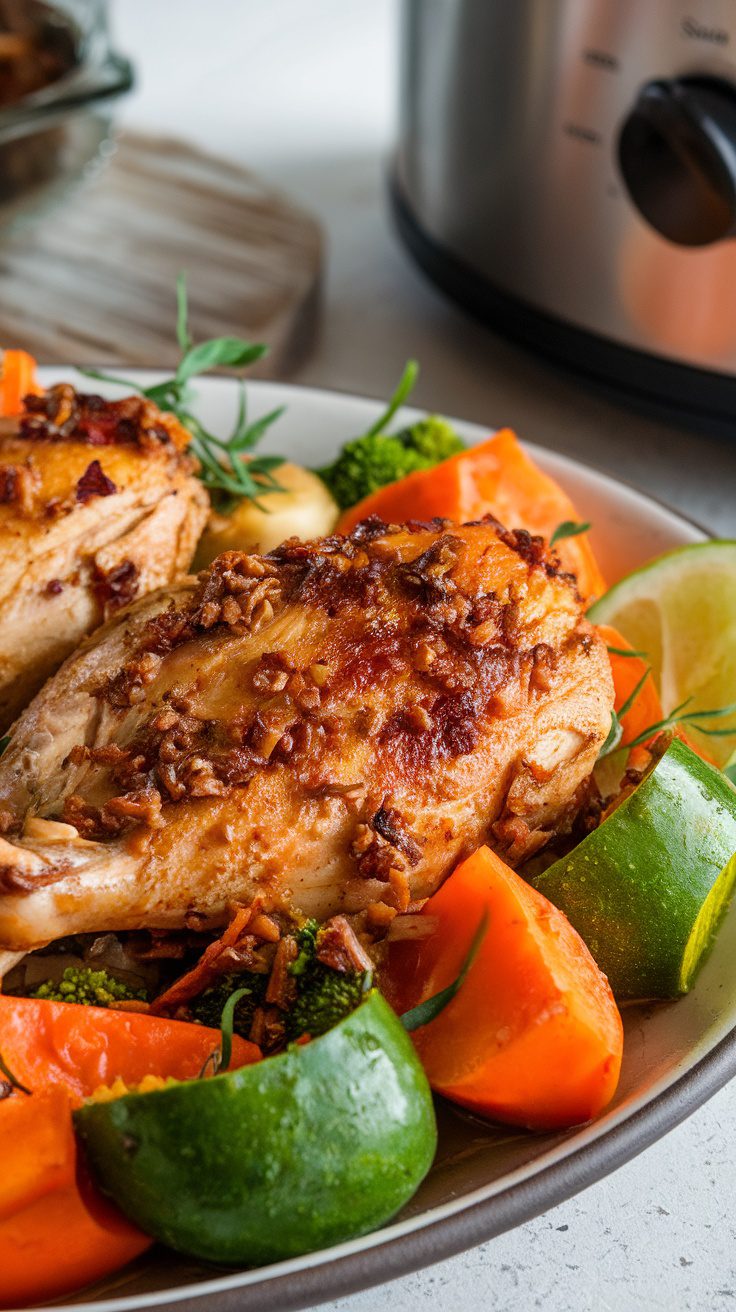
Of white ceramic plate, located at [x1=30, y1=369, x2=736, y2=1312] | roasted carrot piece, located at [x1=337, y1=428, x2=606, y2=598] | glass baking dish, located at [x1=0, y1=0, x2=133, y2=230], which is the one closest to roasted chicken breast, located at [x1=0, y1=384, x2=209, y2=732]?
roasted carrot piece, located at [x1=337, y1=428, x2=606, y2=598]

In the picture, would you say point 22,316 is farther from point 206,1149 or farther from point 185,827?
point 206,1149

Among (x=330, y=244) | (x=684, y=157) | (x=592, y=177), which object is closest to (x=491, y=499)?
(x=684, y=157)

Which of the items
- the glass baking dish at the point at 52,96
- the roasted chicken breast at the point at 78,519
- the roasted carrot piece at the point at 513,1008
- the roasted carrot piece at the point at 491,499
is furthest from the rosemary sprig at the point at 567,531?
the glass baking dish at the point at 52,96

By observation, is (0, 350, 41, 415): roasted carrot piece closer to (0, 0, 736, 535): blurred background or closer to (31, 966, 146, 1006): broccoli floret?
(0, 0, 736, 535): blurred background

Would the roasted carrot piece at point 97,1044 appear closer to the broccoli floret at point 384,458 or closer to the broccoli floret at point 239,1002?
the broccoli floret at point 239,1002

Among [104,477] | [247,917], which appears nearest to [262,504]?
[104,477]
